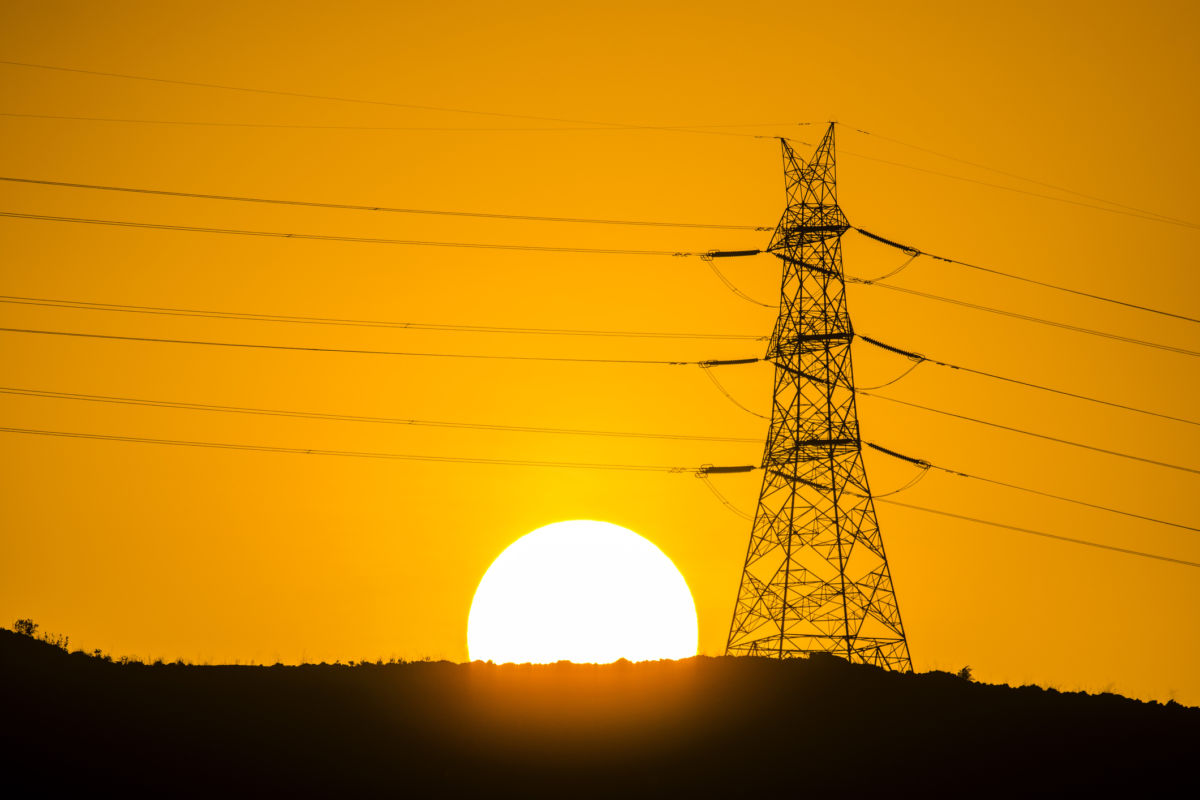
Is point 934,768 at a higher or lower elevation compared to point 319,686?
lower

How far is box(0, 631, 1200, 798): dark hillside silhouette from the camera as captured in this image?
3238cm

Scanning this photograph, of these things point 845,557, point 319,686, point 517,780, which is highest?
point 845,557

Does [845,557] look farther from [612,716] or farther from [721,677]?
[612,716]

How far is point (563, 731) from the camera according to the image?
35.6m

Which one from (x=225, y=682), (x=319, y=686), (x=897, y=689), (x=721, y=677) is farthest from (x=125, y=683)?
(x=897, y=689)

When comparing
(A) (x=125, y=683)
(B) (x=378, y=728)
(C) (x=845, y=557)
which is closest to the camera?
(B) (x=378, y=728)

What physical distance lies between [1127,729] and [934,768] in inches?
258

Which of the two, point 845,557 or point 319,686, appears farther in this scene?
point 845,557

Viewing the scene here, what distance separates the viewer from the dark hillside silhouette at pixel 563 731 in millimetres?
32375

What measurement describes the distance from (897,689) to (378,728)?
510 inches

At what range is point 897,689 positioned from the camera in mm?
38500

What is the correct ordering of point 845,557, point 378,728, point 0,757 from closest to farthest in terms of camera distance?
1. point 0,757
2. point 378,728
3. point 845,557

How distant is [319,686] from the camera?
3734cm

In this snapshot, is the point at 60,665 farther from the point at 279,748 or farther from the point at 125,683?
the point at 279,748
